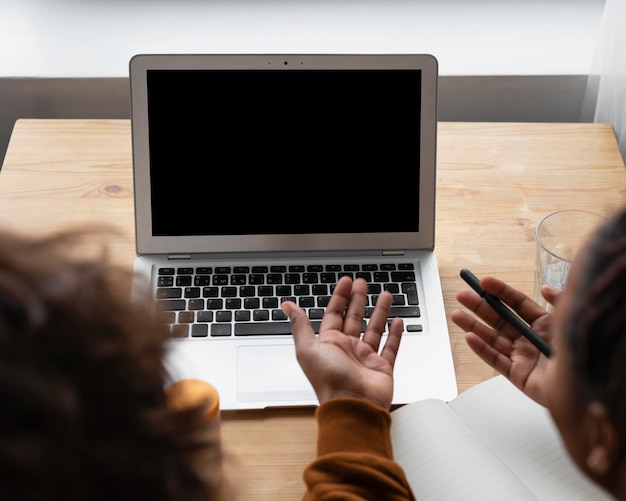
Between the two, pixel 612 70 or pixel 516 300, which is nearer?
pixel 516 300

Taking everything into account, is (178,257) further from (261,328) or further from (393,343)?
(393,343)

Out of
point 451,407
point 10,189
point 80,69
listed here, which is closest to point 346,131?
point 451,407

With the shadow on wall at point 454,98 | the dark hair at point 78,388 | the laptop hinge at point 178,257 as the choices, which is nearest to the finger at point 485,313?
the laptop hinge at point 178,257

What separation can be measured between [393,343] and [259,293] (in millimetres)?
195

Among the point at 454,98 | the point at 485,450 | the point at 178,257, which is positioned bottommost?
the point at 485,450

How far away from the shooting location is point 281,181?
3.25 feet

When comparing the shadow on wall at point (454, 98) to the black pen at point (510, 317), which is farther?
the shadow on wall at point (454, 98)

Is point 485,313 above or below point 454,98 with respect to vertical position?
below

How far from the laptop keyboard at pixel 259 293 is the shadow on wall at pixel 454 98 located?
1.69ft

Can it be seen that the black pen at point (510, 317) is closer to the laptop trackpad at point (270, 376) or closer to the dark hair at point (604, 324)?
the laptop trackpad at point (270, 376)

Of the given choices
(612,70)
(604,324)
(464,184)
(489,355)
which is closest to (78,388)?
(604,324)

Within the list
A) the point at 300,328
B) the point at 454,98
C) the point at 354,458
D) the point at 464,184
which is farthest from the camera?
the point at 454,98

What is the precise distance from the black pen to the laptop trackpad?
21cm

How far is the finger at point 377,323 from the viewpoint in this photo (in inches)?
32.9
